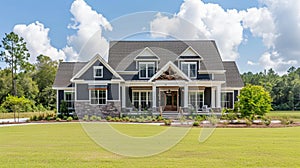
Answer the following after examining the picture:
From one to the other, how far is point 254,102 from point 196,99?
8034 millimetres

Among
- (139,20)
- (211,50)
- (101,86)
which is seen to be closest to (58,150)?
(139,20)

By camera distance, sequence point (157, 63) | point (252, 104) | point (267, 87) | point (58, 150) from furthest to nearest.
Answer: point (267, 87), point (157, 63), point (252, 104), point (58, 150)

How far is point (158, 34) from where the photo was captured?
1227cm

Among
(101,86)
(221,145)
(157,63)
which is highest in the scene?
(157,63)

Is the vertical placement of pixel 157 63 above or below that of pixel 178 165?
above

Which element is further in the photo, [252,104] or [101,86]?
[101,86]

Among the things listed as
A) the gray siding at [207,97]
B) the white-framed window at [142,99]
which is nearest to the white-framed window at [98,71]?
the white-framed window at [142,99]

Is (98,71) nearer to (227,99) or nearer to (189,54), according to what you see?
(189,54)

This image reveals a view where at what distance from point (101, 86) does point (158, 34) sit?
22.2 metres

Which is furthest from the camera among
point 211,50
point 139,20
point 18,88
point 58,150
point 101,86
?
point 18,88

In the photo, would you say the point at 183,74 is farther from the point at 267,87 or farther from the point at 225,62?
the point at 267,87

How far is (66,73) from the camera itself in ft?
126

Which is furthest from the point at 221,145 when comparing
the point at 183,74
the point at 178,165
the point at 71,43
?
the point at 183,74

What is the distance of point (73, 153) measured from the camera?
1126cm
